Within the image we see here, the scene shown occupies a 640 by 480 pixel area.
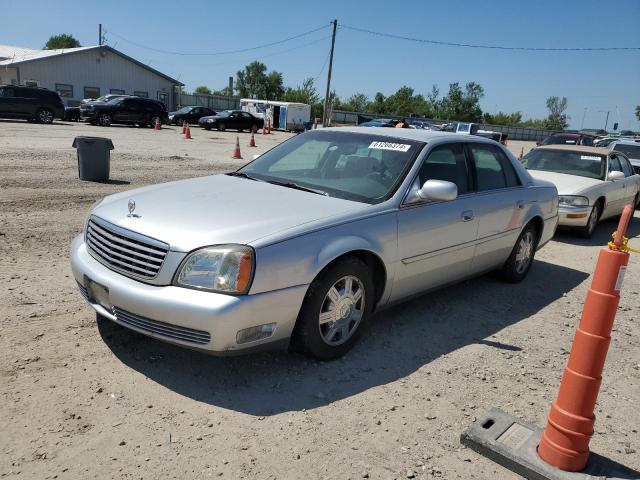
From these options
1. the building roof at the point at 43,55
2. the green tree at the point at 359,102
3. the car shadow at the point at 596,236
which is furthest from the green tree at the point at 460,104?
the car shadow at the point at 596,236

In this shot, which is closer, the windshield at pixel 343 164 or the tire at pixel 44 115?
the windshield at pixel 343 164

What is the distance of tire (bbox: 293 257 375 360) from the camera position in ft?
11.5

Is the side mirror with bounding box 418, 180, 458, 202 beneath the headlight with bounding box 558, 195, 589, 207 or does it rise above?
above

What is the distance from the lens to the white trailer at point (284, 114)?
44125 millimetres

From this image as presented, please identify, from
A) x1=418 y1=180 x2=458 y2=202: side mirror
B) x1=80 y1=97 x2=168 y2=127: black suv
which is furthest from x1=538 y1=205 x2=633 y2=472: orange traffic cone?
x1=80 y1=97 x2=168 y2=127: black suv

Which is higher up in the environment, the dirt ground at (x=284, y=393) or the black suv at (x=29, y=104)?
the black suv at (x=29, y=104)

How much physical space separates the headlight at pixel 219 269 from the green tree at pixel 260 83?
293 feet

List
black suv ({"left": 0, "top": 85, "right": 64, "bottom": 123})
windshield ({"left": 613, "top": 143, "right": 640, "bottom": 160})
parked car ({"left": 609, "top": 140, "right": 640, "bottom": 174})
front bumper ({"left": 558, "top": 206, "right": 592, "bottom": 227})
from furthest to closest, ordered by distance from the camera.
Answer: black suv ({"left": 0, "top": 85, "right": 64, "bottom": 123}) < windshield ({"left": 613, "top": 143, "right": 640, "bottom": 160}) < parked car ({"left": 609, "top": 140, "right": 640, "bottom": 174}) < front bumper ({"left": 558, "top": 206, "right": 592, "bottom": 227})

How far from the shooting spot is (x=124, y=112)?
1198 inches

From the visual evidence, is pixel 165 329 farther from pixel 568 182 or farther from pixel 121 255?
pixel 568 182

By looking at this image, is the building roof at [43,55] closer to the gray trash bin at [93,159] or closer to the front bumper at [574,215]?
the gray trash bin at [93,159]

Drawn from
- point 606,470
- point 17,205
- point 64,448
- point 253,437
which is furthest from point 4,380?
point 17,205

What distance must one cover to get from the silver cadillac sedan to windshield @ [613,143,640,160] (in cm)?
1185

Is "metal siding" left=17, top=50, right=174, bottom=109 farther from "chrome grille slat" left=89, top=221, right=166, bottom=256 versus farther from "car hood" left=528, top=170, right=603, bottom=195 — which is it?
"chrome grille slat" left=89, top=221, right=166, bottom=256
